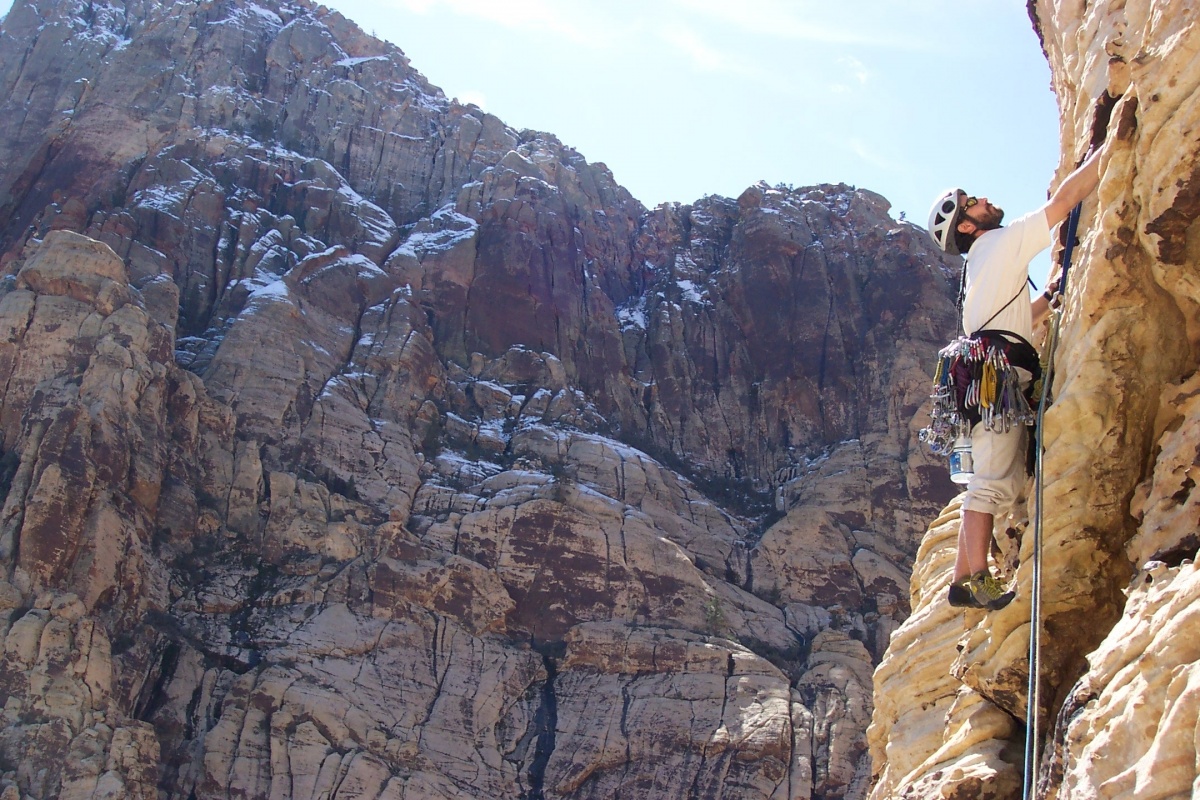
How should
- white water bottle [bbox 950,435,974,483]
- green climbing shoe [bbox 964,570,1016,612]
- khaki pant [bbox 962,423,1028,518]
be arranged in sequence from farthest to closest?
white water bottle [bbox 950,435,974,483] → khaki pant [bbox 962,423,1028,518] → green climbing shoe [bbox 964,570,1016,612]

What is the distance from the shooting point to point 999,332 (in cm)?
698

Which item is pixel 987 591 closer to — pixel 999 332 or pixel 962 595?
pixel 962 595

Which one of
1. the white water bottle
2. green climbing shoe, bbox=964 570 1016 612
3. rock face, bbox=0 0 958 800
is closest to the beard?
the white water bottle

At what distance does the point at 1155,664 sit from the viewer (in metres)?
4.94

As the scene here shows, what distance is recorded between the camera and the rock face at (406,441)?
34.1m

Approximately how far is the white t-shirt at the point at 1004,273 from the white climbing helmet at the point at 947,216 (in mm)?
337

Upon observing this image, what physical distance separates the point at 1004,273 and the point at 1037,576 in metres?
1.90

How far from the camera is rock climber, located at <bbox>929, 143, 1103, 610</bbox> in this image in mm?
6801

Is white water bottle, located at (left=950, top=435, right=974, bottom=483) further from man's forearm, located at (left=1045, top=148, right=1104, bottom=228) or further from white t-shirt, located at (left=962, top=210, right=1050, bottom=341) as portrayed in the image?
man's forearm, located at (left=1045, top=148, right=1104, bottom=228)

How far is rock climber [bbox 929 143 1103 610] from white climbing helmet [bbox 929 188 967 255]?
33cm

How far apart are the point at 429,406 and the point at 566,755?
1709 cm

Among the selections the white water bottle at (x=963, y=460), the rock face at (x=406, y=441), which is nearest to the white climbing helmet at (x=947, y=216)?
the white water bottle at (x=963, y=460)

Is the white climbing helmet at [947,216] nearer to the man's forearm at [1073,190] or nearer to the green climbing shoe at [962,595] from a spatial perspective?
the man's forearm at [1073,190]

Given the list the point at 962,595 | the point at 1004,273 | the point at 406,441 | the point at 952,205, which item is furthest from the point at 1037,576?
the point at 406,441
